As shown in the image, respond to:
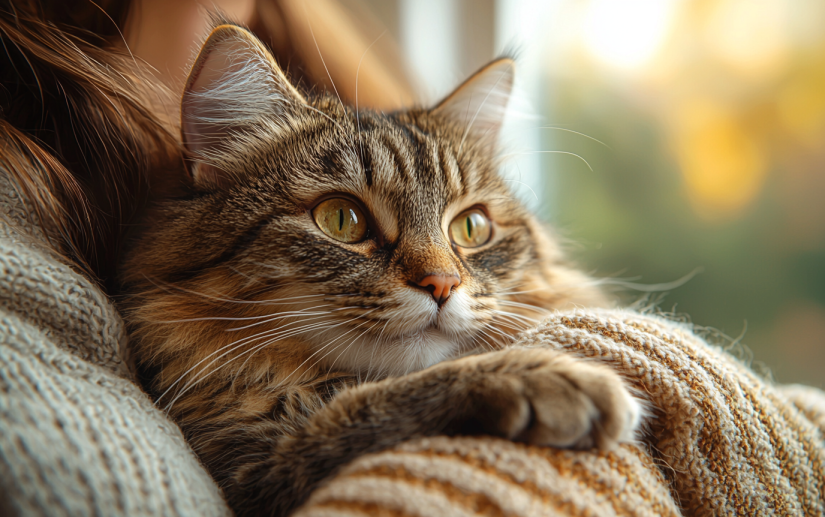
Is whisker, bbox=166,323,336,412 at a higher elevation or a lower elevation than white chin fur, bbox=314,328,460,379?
lower

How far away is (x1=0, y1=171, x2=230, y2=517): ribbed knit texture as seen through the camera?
0.49 meters

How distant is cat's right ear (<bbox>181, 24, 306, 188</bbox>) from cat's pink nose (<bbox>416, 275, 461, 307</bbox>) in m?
0.45

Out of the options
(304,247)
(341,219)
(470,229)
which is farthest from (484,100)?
(304,247)

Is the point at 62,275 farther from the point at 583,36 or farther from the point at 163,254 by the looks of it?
the point at 583,36

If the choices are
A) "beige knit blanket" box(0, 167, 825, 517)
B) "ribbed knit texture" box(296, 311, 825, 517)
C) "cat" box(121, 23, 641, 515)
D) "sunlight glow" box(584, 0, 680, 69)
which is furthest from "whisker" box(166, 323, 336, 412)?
"sunlight glow" box(584, 0, 680, 69)

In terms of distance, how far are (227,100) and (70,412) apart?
0.67 meters

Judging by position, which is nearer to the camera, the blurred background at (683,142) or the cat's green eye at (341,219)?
the cat's green eye at (341,219)

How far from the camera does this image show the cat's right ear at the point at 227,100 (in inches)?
35.8

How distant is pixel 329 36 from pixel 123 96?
2.49 ft

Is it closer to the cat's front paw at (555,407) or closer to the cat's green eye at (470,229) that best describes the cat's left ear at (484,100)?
the cat's green eye at (470,229)

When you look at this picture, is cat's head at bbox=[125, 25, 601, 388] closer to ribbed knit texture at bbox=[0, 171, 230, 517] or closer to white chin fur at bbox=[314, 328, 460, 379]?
white chin fur at bbox=[314, 328, 460, 379]

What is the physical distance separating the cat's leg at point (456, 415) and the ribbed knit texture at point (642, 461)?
0.03 m

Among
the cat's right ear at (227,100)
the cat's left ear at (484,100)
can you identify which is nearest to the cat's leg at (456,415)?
the cat's right ear at (227,100)

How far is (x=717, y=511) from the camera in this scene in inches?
25.8
